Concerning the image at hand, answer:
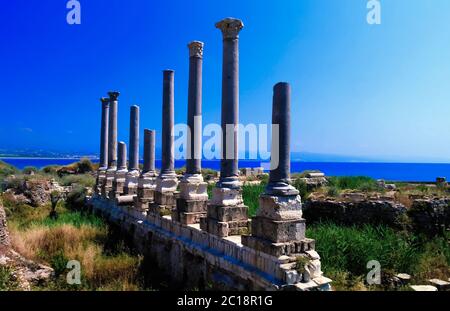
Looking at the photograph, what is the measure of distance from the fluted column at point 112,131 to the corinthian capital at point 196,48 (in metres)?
9.87

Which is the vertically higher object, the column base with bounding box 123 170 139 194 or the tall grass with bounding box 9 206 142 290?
the column base with bounding box 123 170 139 194

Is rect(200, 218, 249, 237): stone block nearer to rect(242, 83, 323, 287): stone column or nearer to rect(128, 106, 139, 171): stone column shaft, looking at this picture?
rect(242, 83, 323, 287): stone column

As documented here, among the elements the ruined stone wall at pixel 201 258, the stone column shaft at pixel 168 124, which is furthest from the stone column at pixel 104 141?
the stone column shaft at pixel 168 124

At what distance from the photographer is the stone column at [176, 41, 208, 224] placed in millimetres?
9992

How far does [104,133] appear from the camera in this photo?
71.3 ft

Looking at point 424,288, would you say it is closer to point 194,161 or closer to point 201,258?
Result: point 201,258

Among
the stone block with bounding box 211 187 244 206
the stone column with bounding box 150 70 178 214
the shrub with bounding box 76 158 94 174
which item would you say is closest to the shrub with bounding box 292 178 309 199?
the stone column with bounding box 150 70 178 214

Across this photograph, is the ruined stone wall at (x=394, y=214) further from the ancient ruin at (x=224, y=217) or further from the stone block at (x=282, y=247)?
the stone block at (x=282, y=247)

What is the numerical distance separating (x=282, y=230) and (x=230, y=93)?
3.81 meters

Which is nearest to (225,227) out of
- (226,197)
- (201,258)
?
(226,197)

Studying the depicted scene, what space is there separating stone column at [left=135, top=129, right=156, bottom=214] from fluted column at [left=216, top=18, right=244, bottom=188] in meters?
4.85

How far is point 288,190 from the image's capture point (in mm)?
7016

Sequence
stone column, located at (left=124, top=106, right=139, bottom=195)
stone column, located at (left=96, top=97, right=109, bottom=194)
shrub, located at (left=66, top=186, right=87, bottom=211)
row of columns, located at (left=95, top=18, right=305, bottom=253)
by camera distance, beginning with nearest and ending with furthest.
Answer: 1. row of columns, located at (left=95, top=18, right=305, bottom=253)
2. stone column, located at (left=124, top=106, right=139, bottom=195)
3. stone column, located at (left=96, top=97, right=109, bottom=194)
4. shrub, located at (left=66, top=186, right=87, bottom=211)

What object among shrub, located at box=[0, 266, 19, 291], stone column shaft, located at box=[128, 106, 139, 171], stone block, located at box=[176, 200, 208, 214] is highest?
stone column shaft, located at box=[128, 106, 139, 171]
